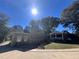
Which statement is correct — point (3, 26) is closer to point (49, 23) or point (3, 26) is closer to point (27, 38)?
point (27, 38)

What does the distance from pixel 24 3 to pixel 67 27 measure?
22039mm

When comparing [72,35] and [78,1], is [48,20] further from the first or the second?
[78,1]

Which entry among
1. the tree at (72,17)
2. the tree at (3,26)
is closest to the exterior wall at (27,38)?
the tree at (3,26)

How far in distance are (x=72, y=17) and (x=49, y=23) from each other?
17438 mm

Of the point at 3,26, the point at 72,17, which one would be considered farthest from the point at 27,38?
the point at 72,17

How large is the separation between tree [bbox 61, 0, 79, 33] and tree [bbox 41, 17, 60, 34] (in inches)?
462

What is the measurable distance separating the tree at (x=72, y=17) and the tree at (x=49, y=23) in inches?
462

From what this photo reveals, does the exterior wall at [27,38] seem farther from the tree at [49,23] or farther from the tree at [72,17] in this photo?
the tree at [49,23]

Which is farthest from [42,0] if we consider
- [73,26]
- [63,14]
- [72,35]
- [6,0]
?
[72,35]

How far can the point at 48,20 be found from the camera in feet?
158

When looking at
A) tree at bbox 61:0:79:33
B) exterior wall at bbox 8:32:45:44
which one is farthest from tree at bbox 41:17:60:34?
exterior wall at bbox 8:32:45:44

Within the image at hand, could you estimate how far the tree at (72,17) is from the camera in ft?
99.7

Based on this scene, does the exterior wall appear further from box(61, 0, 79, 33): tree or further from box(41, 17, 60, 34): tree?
box(41, 17, 60, 34): tree

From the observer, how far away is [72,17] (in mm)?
31922
